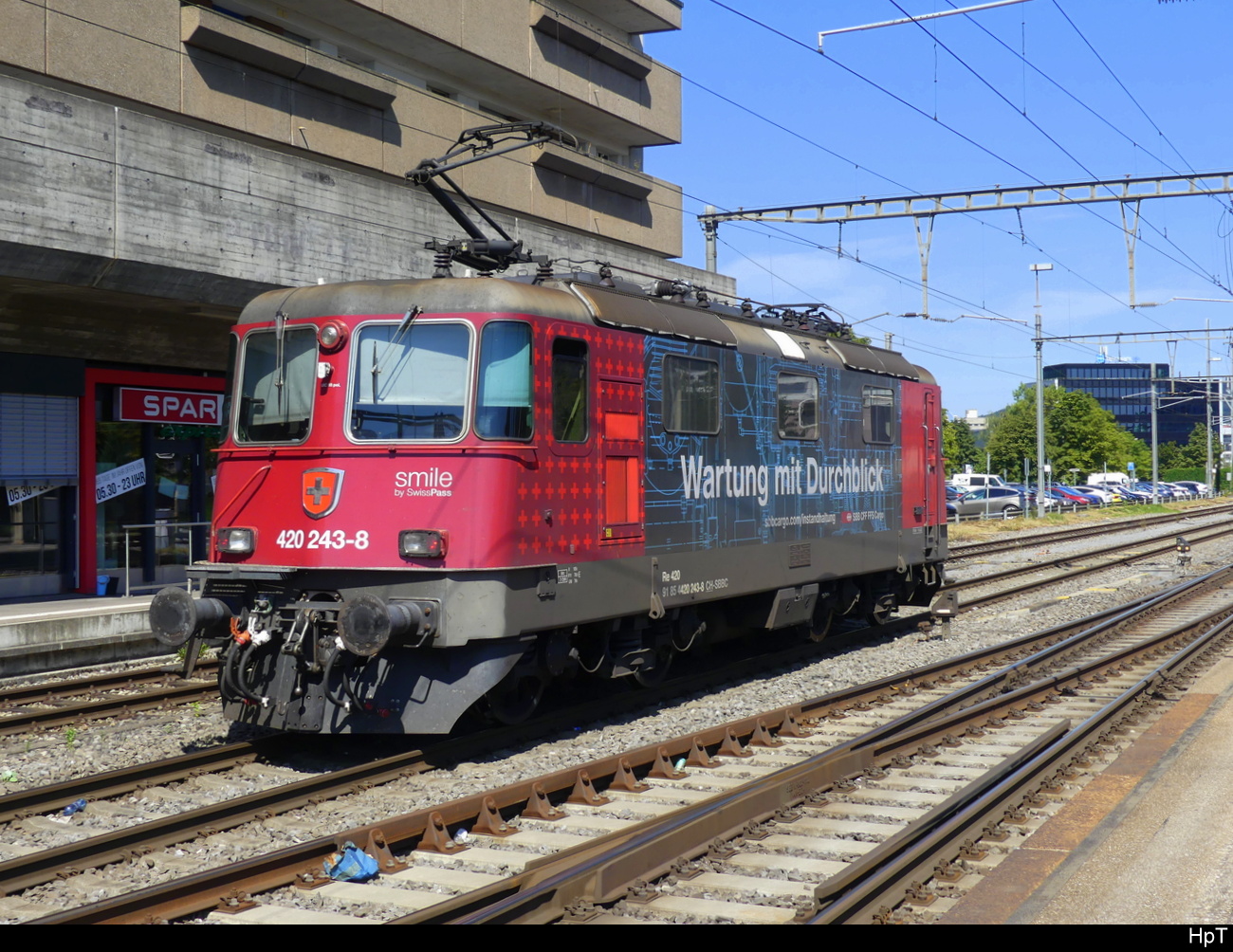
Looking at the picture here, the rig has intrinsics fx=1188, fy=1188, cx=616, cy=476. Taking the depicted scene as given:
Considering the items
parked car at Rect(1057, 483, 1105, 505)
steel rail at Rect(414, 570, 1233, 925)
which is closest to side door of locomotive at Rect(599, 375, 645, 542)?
steel rail at Rect(414, 570, 1233, 925)

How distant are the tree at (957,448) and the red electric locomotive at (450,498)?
223 ft

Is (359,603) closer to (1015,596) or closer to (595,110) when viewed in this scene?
(1015,596)

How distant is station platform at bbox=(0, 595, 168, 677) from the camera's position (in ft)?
42.1

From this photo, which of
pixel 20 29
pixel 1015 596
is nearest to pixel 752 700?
pixel 1015 596

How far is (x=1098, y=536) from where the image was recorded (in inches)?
1506

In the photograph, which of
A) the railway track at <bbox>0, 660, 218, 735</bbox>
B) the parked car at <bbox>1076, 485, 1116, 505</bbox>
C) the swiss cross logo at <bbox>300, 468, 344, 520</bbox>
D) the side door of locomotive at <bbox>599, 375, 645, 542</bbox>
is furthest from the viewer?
the parked car at <bbox>1076, 485, 1116, 505</bbox>

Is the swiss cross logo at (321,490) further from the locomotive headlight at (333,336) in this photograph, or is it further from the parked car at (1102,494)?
the parked car at (1102,494)

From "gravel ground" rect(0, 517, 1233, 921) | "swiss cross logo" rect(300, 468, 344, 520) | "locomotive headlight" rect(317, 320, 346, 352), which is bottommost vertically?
"gravel ground" rect(0, 517, 1233, 921)

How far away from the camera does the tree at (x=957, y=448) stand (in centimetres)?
7844

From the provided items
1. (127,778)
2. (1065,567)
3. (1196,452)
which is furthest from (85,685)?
(1196,452)

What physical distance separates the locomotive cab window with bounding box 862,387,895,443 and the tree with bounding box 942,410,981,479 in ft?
204

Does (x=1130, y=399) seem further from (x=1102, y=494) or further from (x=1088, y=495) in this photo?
(x=1088, y=495)

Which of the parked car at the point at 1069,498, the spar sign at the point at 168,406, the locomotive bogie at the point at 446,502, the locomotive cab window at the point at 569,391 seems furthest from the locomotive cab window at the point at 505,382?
the parked car at the point at 1069,498

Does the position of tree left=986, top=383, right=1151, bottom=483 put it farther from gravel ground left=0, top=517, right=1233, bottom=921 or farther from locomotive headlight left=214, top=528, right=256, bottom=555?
locomotive headlight left=214, top=528, right=256, bottom=555
